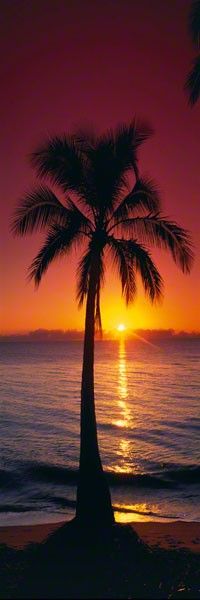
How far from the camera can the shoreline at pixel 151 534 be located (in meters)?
15.0

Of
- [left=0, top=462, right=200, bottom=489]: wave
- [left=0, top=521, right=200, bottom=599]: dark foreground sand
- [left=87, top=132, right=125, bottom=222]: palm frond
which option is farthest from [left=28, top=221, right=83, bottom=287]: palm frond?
[left=0, top=462, right=200, bottom=489]: wave

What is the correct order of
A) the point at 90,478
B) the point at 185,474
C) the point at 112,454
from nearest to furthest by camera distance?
the point at 90,478 → the point at 185,474 → the point at 112,454

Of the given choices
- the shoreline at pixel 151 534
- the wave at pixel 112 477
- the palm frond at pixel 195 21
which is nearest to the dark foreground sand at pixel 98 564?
the shoreline at pixel 151 534

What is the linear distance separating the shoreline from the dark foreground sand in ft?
0.09

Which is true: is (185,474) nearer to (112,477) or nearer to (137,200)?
(112,477)

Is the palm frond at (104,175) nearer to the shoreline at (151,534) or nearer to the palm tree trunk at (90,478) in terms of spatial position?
the palm tree trunk at (90,478)

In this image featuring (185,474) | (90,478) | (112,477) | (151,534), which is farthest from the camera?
(185,474)

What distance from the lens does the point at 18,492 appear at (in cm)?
2503

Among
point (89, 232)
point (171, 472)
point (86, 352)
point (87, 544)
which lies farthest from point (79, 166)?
point (171, 472)

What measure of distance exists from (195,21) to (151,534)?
15.9m

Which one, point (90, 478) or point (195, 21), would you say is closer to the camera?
point (90, 478)

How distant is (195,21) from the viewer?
17.5m

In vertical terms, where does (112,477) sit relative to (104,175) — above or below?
below

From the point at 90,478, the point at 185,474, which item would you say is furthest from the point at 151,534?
the point at 185,474
